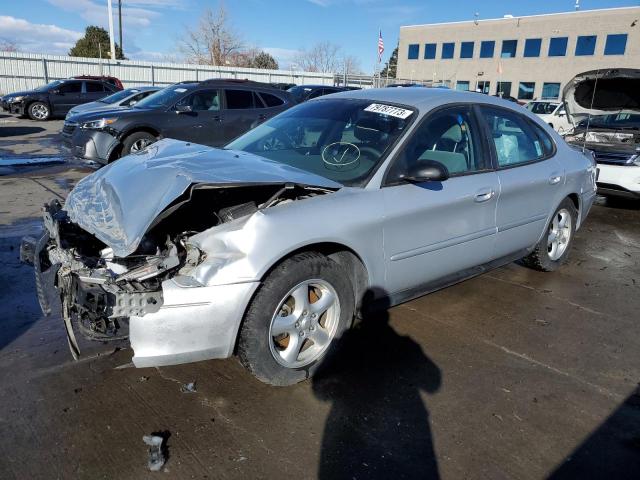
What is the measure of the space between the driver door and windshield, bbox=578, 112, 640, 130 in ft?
18.8

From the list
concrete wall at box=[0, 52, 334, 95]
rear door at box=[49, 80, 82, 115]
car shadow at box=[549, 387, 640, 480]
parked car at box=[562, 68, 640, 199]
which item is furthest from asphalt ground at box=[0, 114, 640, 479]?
concrete wall at box=[0, 52, 334, 95]

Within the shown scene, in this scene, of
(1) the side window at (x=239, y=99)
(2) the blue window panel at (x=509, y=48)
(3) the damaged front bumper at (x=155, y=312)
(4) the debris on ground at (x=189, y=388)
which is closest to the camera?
(3) the damaged front bumper at (x=155, y=312)

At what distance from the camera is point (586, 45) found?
3828cm

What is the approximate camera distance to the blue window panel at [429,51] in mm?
47000

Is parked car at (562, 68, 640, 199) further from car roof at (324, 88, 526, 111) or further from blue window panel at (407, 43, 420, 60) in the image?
blue window panel at (407, 43, 420, 60)

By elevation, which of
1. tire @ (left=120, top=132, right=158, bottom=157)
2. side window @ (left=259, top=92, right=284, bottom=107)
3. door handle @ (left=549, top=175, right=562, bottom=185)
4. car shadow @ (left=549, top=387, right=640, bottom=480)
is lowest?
car shadow @ (left=549, top=387, right=640, bottom=480)

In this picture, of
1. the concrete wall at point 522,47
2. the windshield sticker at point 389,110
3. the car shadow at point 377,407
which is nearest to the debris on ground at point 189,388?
the car shadow at point 377,407

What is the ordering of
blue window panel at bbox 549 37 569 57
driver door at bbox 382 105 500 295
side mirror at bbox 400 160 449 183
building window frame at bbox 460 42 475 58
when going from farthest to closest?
1. building window frame at bbox 460 42 475 58
2. blue window panel at bbox 549 37 569 57
3. driver door at bbox 382 105 500 295
4. side mirror at bbox 400 160 449 183

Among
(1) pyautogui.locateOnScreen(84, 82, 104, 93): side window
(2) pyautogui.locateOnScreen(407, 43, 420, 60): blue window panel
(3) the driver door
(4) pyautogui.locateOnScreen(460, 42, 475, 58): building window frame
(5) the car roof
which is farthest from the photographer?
(2) pyautogui.locateOnScreen(407, 43, 420, 60): blue window panel

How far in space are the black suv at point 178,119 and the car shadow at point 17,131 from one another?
595cm

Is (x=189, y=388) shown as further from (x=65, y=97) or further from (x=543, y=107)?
(x=65, y=97)

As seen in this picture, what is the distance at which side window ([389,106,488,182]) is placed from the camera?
347 cm

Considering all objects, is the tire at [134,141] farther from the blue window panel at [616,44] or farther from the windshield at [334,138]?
the blue window panel at [616,44]

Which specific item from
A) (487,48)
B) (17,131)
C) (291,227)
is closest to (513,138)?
(291,227)
